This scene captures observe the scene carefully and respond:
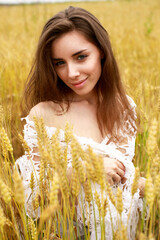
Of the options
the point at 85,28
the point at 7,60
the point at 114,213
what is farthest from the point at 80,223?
the point at 7,60

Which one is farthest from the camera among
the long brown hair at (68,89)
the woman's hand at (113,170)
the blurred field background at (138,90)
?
the long brown hair at (68,89)

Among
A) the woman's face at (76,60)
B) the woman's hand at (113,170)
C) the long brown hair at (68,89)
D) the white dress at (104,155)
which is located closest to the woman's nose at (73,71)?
the woman's face at (76,60)

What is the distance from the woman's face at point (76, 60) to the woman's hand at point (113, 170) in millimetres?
343

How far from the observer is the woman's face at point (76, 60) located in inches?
41.8

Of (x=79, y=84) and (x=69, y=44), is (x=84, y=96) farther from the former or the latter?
(x=69, y=44)

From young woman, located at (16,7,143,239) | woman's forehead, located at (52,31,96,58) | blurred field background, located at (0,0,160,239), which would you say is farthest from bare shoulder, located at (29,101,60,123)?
woman's forehead, located at (52,31,96,58)

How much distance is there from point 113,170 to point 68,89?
0.51 m

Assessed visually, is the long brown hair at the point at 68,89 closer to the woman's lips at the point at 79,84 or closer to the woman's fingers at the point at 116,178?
the woman's lips at the point at 79,84

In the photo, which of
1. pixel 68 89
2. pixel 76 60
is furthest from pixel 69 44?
pixel 68 89

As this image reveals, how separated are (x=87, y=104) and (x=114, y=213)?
54cm

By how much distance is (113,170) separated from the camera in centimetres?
99

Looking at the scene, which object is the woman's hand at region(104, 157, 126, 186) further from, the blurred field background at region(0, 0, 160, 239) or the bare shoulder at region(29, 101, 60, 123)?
the bare shoulder at region(29, 101, 60, 123)

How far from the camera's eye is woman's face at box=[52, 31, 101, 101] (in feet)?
3.49

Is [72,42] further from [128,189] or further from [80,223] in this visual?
[80,223]
